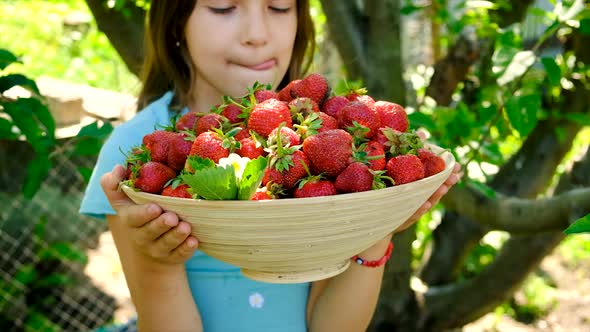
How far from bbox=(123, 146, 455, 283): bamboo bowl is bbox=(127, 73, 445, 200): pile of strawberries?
1.5 inches

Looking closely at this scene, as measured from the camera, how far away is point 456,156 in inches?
62.7

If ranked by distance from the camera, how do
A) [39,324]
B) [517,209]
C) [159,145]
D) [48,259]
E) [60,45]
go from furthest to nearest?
[60,45], [48,259], [39,324], [517,209], [159,145]

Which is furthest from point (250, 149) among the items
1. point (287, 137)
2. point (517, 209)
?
point (517, 209)

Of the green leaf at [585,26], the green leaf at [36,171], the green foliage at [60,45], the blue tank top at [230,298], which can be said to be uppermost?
the green leaf at [585,26]

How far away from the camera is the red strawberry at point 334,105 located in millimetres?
1295

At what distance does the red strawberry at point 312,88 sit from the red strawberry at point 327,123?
0.11 metres

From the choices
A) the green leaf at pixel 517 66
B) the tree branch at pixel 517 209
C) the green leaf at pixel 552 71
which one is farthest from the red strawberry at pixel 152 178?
the tree branch at pixel 517 209

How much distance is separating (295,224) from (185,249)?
252mm

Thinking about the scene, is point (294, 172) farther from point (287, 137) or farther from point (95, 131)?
point (95, 131)

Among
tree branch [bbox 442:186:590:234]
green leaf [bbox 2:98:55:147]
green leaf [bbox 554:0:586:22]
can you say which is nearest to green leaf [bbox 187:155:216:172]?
green leaf [bbox 2:98:55:147]

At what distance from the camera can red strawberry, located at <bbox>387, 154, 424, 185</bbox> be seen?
1122 millimetres

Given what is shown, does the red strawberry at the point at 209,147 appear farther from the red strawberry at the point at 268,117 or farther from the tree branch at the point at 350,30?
the tree branch at the point at 350,30

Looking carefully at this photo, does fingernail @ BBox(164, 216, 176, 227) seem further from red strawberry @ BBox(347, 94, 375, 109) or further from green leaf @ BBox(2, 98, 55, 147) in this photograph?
green leaf @ BBox(2, 98, 55, 147)

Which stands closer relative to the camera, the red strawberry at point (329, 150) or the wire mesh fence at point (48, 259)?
the red strawberry at point (329, 150)
